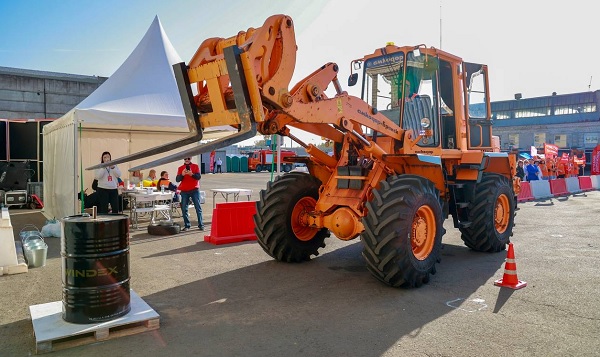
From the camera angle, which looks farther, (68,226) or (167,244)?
(167,244)

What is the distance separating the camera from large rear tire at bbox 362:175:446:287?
5.49 metres

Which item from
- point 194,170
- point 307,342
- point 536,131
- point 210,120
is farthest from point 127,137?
point 536,131

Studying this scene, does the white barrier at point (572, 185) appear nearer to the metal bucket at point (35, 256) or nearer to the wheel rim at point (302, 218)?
the wheel rim at point (302, 218)

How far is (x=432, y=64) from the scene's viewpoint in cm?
705

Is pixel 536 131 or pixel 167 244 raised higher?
pixel 536 131

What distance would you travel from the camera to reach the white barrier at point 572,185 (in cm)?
2025

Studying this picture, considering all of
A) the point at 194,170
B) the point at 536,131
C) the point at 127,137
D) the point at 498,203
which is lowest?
the point at 498,203

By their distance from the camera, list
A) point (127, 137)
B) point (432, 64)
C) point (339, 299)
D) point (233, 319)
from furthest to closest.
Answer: point (127, 137) < point (432, 64) < point (339, 299) < point (233, 319)

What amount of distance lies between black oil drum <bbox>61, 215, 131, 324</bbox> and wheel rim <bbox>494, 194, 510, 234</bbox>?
6.48 m

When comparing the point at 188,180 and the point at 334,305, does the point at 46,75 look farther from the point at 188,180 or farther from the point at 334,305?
the point at 334,305

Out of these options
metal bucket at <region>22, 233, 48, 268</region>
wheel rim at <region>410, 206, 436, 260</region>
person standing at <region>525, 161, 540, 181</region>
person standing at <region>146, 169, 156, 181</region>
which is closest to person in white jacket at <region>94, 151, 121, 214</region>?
metal bucket at <region>22, 233, 48, 268</region>

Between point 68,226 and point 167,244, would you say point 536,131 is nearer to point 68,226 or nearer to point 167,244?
point 167,244

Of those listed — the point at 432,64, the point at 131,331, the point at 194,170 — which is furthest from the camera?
the point at 194,170

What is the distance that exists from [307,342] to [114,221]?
7.00 feet
